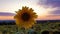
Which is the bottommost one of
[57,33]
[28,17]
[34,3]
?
[57,33]

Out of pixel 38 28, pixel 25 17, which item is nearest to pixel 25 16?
pixel 25 17

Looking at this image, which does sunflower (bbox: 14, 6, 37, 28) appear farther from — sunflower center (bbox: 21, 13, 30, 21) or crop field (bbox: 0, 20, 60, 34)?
crop field (bbox: 0, 20, 60, 34)

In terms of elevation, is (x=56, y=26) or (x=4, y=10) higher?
(x=4, y=10)

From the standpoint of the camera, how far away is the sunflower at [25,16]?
1.07 meters

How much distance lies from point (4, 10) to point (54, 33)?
41cm

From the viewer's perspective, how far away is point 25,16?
1086 mm

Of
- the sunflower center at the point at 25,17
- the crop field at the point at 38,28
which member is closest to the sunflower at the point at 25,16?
the sunflower center at the point at 25,17

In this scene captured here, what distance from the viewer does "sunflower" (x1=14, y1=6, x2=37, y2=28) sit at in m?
1.07

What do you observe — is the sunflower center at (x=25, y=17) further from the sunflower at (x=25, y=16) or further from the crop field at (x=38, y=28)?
the crop field at (x=38, y=28)

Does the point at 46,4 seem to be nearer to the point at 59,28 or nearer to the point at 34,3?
the point at 34,3

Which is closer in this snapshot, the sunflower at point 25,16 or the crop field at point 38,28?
the sunflower at point 25,16

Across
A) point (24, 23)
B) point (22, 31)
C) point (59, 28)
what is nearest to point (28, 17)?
point (24, 23)

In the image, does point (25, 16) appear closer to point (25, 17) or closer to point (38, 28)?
point (25, 17)

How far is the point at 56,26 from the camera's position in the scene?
122 cm
